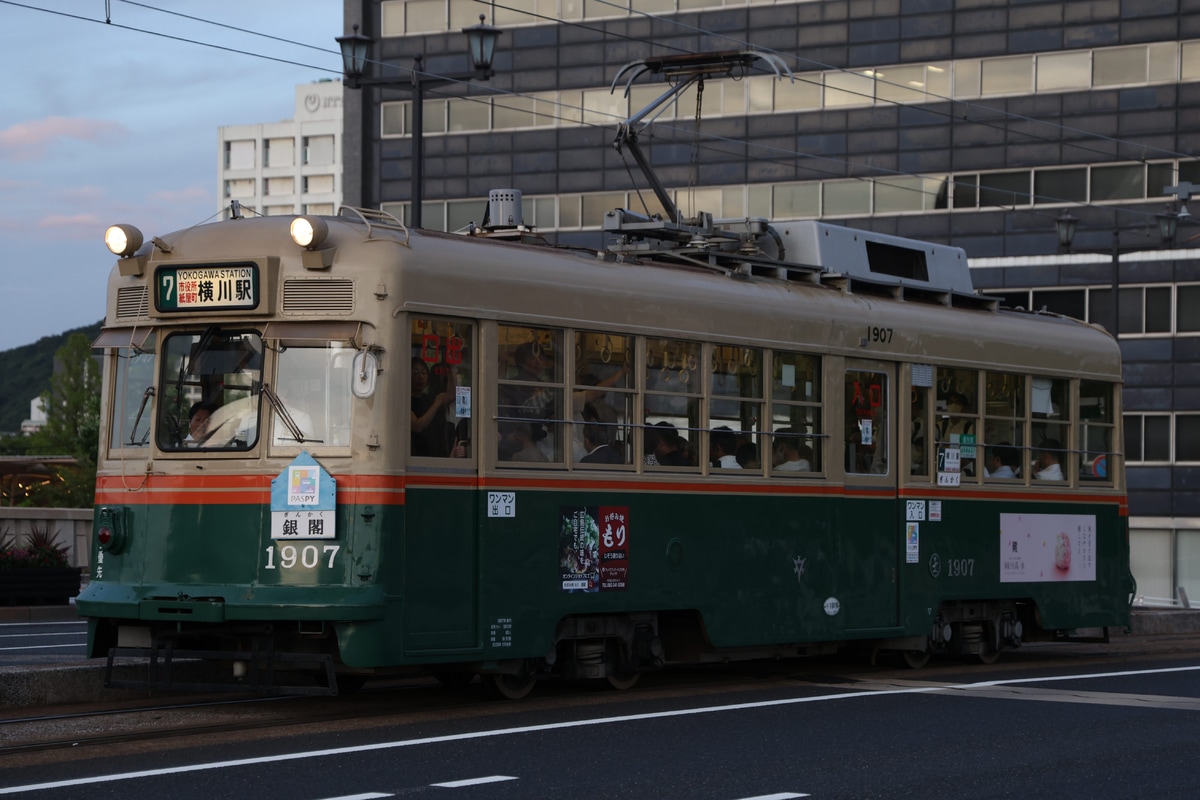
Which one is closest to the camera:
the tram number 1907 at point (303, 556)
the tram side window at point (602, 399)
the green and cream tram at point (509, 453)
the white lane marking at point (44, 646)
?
the tram number 1907 at point (303, 556)

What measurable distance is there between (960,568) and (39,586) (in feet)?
48.4

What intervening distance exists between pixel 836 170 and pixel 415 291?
41.0 m

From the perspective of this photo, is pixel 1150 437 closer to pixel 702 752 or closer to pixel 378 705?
pixel 378 705

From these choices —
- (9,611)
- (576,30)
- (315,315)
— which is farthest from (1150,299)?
(315,315)

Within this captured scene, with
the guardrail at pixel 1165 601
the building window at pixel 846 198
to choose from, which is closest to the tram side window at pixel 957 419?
the guardrail at pixel 1165 601

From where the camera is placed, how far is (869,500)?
589 inches

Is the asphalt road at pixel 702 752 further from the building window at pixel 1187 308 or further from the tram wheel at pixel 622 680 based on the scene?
the building window at pixel 1187 308

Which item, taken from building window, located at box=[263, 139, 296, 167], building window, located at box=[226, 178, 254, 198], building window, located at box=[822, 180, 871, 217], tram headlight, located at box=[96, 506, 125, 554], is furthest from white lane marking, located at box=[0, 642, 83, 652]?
building window, located at box=[226, 178, 254, 198]

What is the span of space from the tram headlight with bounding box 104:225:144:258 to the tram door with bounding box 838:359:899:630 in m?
5.82

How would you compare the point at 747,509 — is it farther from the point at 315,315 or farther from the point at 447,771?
the point at 447,771

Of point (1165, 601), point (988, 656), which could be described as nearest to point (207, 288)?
point (988, 656)

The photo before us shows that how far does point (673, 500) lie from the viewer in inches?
514

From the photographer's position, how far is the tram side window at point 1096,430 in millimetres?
17547

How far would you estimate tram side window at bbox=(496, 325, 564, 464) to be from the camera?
39.1ft
